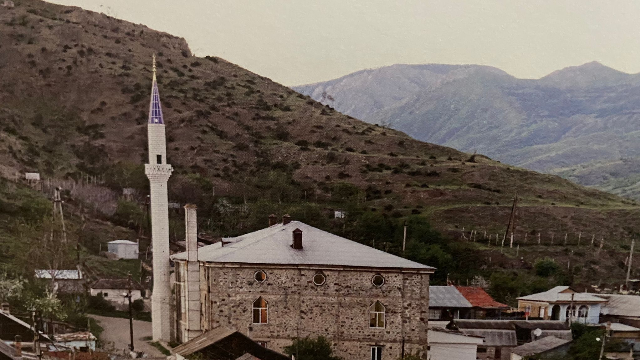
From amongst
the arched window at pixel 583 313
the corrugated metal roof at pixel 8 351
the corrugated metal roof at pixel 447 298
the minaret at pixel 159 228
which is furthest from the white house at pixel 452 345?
the corrugated metal roof at pixel 8 351

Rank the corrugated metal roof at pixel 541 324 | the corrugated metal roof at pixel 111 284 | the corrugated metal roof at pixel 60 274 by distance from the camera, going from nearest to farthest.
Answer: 1. the corrugated metal roof at pixel 541 324
2. the corrugated metal roof at pixel 60 274
3. the corrugated metal roof at pixel 111 284

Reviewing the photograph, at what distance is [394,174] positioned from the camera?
90.1 metres

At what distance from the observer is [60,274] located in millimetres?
45469

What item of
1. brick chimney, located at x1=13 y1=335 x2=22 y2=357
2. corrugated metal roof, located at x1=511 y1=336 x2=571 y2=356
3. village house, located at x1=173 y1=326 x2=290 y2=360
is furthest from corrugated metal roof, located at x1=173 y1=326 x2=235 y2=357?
corrugated metal roof, located at x1=511 y1=336 x2=571 y2=356

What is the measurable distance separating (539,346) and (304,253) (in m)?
13.7

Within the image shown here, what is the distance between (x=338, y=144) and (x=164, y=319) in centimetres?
7058

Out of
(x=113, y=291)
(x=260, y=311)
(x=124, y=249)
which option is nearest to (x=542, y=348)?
(x=260, y=311)

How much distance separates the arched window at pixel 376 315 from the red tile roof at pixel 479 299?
16.1 m

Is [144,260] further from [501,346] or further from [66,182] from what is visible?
[501,346]

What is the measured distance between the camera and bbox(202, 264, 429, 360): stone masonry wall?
32.3m

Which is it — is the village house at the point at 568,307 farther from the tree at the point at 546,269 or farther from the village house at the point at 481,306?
the tree at the point at 546,269

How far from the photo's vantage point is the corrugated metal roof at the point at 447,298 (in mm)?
45469

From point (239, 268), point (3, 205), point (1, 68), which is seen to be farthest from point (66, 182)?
point (239, 268)

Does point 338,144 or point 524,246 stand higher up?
point 338,144
